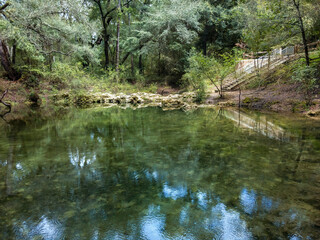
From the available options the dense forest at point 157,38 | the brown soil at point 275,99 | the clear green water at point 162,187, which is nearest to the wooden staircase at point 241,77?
the dense forest at point 157,38

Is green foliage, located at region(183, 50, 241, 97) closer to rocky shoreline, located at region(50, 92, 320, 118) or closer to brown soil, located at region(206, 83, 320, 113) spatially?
brown soil, located at region(206, 83, 320, 113)

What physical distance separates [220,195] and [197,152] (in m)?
1.76

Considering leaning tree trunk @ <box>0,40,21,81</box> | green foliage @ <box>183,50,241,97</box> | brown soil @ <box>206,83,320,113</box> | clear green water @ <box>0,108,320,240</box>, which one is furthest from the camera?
leaning tree trunk @ <box>0,40,21,81</box>

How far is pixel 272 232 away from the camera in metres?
2.12

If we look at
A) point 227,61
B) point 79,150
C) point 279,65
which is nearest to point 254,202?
point 79,150

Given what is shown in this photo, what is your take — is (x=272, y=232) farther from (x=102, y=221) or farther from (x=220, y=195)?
(x=102, y=221)

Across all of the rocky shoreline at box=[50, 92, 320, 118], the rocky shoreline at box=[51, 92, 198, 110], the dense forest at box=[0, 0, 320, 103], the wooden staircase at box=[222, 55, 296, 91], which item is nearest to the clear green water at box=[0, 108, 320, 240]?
the dense forest at box=[0, 0, 320, 103]

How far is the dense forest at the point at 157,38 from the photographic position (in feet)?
33.2

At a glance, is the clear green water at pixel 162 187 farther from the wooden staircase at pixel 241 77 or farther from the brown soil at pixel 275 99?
the wooden staircase at pixel 241 77

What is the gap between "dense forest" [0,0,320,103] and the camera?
10117mm

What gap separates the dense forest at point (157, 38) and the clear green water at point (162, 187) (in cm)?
658

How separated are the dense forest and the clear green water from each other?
259 inches

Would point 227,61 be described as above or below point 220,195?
above

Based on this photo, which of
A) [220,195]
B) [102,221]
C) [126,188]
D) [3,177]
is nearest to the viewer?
[102,221]
